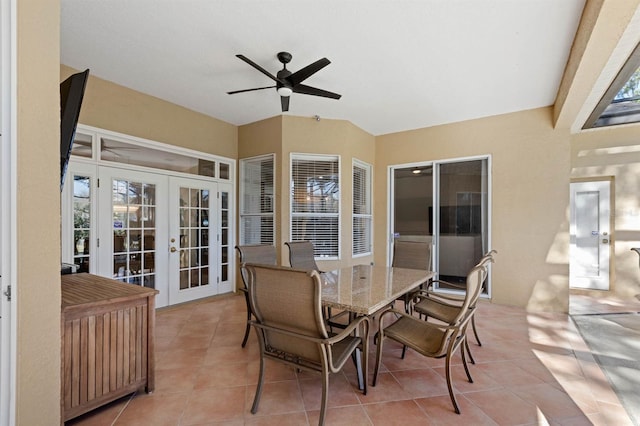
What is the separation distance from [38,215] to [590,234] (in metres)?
6.94

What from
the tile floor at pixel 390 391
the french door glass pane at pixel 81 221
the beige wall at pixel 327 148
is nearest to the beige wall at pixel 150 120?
the french door glass pane at pixel 81 221

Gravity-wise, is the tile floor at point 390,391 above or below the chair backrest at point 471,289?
below

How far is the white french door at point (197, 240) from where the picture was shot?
4.13 m

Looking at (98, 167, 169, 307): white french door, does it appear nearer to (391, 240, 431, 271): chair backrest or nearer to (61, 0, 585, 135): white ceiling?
(61, 0, 585, 135): white ceiling

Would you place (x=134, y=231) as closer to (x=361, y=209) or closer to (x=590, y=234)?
(x=361, y=209)

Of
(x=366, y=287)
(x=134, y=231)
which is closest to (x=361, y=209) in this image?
(x=366, y=287)

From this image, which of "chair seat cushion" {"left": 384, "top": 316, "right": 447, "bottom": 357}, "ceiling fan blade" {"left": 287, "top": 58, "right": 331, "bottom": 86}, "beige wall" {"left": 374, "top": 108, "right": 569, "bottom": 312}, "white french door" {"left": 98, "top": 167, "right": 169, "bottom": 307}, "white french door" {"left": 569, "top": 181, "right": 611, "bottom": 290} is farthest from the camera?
"white french door" {"left": 569, "top": 181, "right": 611, "bottom": 290}

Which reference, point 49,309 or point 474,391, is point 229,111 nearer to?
point 49,309

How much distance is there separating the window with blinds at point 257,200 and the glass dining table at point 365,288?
6.42 ft

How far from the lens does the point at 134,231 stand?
373 centimetres

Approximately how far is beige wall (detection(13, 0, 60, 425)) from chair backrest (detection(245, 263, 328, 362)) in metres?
0.98

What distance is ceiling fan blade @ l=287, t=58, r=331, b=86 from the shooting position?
2.42m

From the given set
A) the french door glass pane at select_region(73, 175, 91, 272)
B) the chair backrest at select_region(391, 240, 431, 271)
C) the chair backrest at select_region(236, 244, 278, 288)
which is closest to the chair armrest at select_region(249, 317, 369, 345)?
the chair backrest at select_region(236, 244, 278, 288)

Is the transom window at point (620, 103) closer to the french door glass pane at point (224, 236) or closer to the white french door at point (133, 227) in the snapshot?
the french door glass pane at point (224, 236)
